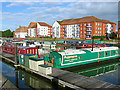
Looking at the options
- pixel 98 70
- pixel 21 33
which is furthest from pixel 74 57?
pixel 21 33

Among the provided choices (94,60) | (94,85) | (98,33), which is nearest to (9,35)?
(98,33)

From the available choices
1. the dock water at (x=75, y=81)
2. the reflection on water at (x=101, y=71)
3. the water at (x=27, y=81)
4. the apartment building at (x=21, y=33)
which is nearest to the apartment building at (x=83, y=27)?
the apartment building at (x=21, y=33)

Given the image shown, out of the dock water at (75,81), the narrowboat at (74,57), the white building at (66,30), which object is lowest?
the dock water at (75,81)

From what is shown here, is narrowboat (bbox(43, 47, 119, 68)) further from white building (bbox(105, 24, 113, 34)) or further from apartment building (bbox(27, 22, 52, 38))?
apartment building (bbox(27, 22, 52, 38))

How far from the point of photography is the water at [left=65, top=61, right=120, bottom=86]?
19.3 meters

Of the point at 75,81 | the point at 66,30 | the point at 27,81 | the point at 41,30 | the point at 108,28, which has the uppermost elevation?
the point at 41,30

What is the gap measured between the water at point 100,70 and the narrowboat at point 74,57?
0.88m

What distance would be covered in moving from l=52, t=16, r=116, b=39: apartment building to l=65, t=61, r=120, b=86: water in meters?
61.0

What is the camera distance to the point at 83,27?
292 feet

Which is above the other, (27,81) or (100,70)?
(100,70)

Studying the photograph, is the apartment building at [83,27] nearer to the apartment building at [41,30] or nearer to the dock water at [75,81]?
the apartment building at [41,30]

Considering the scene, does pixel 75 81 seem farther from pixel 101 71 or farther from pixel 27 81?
pixel 101 71

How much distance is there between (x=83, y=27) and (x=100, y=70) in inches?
2723

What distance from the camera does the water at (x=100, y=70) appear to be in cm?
1933
